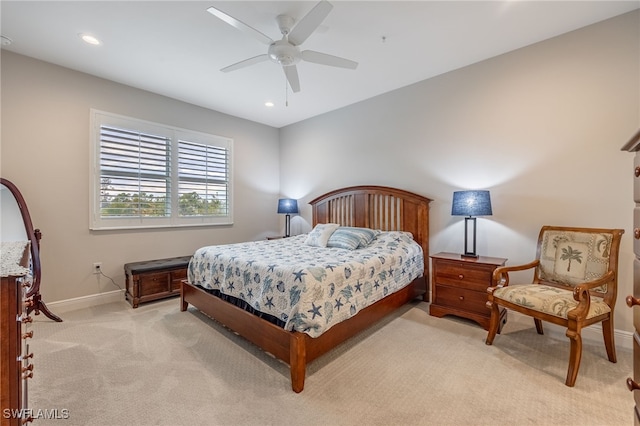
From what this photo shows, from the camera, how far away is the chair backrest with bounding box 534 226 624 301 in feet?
7.34

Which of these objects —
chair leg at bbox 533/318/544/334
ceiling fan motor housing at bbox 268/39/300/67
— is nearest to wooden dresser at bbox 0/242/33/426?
ceiling fan motor housing at bbox 268/39/300/67

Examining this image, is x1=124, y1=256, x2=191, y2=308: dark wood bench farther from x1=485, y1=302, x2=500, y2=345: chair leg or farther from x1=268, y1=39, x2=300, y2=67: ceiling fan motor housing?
x1=485, y1=302, x2=500, y2=345: chair leg

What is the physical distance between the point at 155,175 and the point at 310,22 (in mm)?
3150

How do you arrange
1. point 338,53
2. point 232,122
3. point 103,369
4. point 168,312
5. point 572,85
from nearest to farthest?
point 103,369
point 572,85
point 338,53
point 168,312
point 232,122

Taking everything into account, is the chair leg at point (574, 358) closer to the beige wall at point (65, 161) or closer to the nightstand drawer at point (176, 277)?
the nightstand drawer at point (176, 277)

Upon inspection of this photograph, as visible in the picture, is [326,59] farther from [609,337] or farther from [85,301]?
[85,301]

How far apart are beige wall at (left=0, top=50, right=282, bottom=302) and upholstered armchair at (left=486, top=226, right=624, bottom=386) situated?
14.0ft

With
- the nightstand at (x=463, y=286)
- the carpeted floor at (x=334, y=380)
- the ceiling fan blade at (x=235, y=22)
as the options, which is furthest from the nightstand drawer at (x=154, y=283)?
the nightstand at (x=463, y=286)

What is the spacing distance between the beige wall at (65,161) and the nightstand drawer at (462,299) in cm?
371

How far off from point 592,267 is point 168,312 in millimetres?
4199

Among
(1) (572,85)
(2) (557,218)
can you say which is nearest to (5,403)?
(2) (557,218)

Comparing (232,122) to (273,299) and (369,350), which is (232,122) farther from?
(369,350)

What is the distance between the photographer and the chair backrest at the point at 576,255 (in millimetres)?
2238

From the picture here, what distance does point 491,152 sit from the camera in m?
3.13
